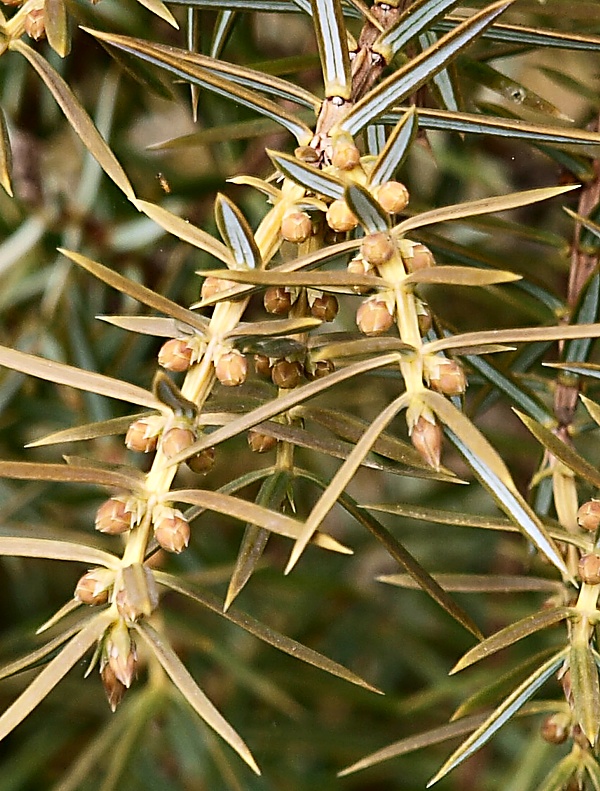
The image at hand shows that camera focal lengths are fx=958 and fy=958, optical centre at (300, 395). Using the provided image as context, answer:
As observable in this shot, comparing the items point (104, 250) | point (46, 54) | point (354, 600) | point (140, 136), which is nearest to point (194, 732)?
point (354, 600)

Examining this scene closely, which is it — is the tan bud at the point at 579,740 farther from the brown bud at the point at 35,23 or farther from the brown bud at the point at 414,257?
the brown bud at the point at 35,23

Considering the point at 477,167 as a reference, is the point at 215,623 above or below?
below

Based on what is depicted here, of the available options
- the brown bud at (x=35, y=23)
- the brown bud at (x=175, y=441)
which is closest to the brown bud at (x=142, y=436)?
the brown bud at (x=175, y=441)

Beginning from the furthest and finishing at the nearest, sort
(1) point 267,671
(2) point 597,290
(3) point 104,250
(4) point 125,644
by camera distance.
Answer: (1) point 267,671 < (3) point 104,250 < (2) point 597,290 < (4) point 125,644

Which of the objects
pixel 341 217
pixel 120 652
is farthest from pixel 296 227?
pixel 120 652

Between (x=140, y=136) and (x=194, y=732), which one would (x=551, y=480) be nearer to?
(x=194, y=732)

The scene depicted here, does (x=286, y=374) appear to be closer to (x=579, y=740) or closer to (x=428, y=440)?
(x=428, y=440)
